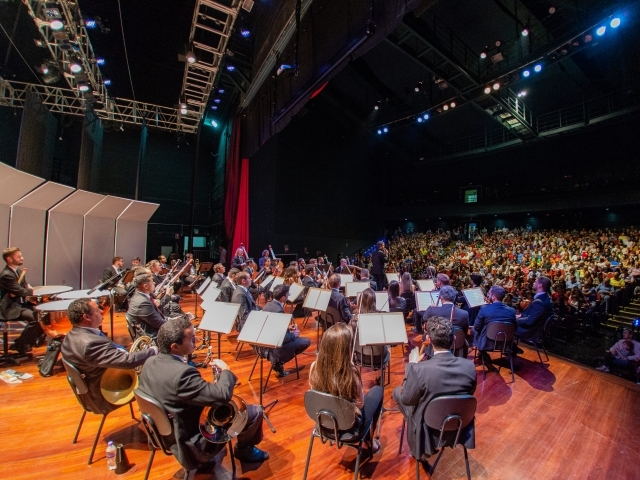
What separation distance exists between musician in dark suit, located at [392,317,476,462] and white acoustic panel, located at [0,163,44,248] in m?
7.31

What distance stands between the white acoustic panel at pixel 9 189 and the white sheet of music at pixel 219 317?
15.9ft

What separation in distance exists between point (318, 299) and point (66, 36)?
8288 mm

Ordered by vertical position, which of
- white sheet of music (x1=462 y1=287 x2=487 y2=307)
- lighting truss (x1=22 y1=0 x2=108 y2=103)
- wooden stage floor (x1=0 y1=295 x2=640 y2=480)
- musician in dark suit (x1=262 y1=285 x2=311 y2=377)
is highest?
lighting truss (x1=22 y1=0 x2=108 y2=103)

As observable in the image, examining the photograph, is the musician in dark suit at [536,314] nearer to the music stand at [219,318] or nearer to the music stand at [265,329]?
the music stand at [265,329]

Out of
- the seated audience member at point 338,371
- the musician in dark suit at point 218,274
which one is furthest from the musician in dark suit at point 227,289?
the seated audience member at point 338,371

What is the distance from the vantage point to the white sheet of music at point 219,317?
3922mm

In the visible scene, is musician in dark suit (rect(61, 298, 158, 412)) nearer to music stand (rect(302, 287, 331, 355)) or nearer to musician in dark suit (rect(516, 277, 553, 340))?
music stand (rect(302, 287, 331, 355))

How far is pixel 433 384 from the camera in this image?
2.21 m

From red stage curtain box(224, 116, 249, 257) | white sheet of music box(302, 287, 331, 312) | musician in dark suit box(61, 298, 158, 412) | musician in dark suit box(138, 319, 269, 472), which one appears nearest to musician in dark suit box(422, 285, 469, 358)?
white sheet of music box(302, 287, 331, 312)

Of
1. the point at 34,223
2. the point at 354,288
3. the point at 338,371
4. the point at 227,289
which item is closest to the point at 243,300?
the point at 227,289

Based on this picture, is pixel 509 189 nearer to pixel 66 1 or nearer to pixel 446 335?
pixel 446 335

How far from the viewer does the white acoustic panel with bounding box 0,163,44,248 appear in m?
5.80

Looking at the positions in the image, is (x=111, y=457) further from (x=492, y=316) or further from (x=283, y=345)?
(x=492, y=316)

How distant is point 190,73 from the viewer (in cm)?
980
